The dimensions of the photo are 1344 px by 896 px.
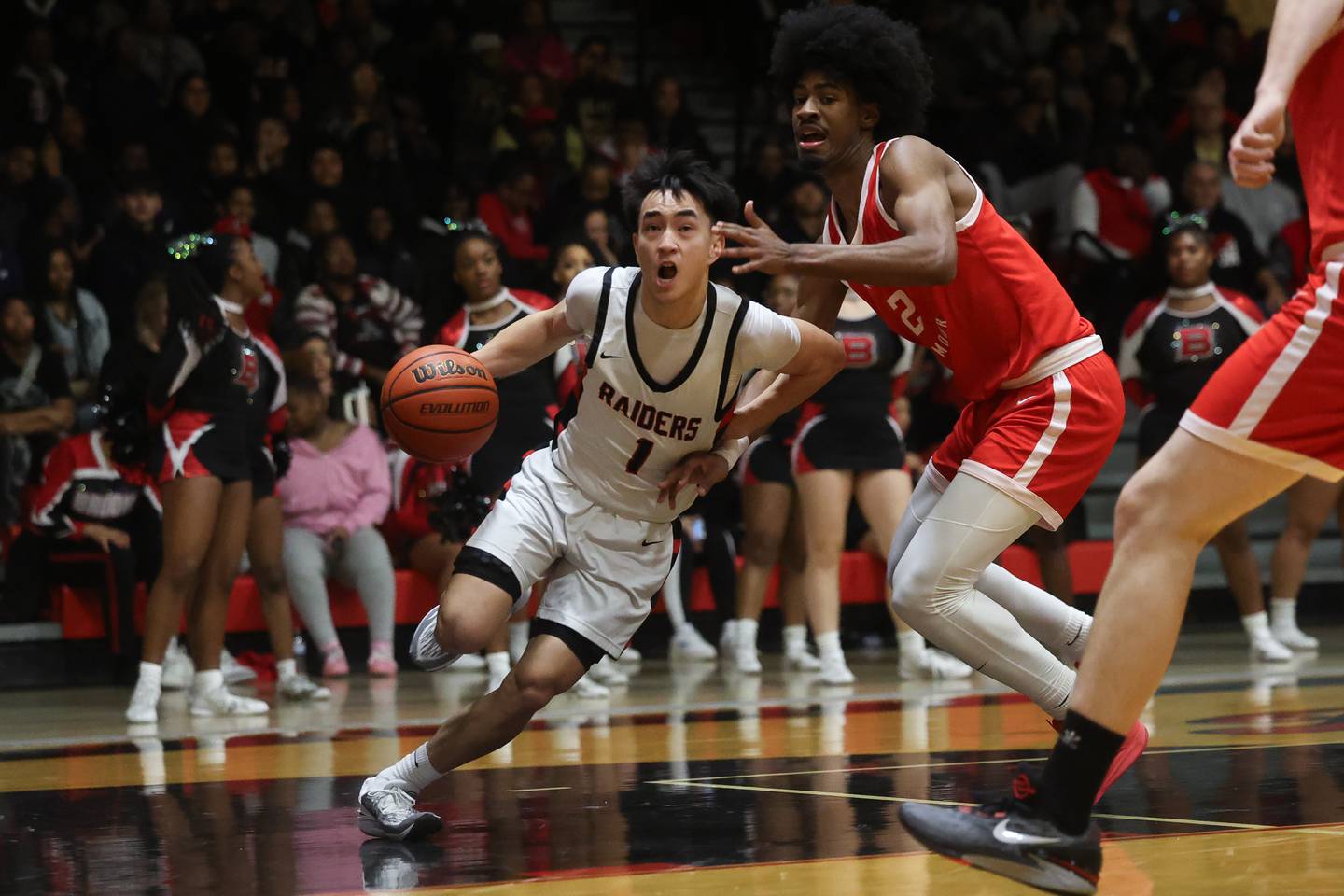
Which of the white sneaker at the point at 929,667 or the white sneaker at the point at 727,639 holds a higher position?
the white sneaker at the point at 727,639

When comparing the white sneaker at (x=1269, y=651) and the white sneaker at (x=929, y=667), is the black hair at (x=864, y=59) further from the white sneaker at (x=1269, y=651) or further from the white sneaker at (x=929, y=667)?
the white sneaker at (x=1269, y=651)

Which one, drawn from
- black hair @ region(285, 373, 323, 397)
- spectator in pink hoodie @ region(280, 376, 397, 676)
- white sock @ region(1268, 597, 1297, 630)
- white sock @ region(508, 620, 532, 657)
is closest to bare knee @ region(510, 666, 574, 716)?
white sock @ region(508, 620, 532, 657)

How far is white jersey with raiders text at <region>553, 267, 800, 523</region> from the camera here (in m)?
4.60

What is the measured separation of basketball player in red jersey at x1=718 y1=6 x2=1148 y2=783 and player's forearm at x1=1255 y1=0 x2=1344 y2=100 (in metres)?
1.22

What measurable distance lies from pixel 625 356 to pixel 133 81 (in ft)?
23.9

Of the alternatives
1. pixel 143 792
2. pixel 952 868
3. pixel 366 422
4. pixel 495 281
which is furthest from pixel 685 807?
pixel 366 422

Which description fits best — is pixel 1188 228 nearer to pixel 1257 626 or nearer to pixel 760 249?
pixel 1257 626

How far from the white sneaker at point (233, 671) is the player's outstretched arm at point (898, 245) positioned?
5500 millimetres

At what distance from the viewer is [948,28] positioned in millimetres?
14109

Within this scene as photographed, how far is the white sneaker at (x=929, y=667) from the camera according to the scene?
28.6 feet

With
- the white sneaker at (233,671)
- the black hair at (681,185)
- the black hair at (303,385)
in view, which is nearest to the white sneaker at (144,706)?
the white sneaker at (233,671)

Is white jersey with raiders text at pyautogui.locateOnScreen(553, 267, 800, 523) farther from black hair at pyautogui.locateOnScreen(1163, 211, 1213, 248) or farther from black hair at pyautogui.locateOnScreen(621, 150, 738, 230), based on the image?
black hair at pyautogui.locateOnScreen(1163, 211, 1213, 248)

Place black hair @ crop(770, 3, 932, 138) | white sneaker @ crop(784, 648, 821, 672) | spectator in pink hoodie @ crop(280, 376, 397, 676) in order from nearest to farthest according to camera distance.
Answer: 1. black hair @ crop(770, 3, 932, 138)
2. white sneaker @ crop(784, 648, 821, 672)
3. spectator in pink hoodie @ crop(280, 376, 397, 676)

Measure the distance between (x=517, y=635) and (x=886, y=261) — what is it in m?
5.29
